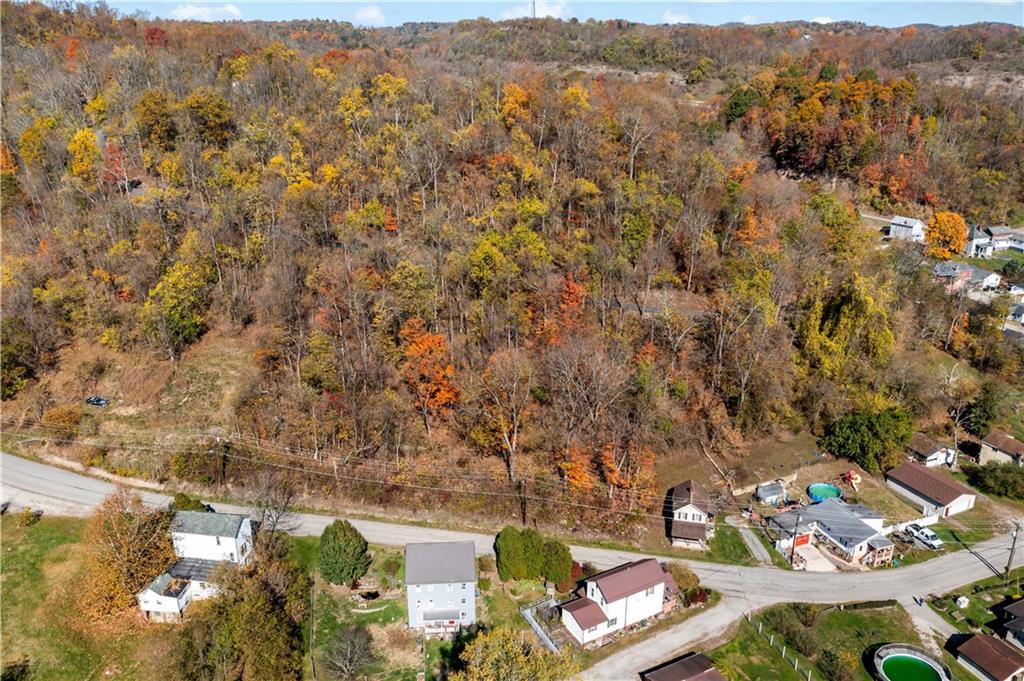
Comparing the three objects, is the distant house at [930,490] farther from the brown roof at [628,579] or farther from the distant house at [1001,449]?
the brown roof at [628,579]

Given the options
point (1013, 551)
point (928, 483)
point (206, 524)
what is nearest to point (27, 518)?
point (206, 524)

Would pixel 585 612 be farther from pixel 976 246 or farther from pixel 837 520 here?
pixel 976 246

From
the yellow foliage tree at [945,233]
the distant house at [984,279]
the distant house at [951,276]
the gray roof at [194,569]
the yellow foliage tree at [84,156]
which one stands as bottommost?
the gray roof at [194,569]

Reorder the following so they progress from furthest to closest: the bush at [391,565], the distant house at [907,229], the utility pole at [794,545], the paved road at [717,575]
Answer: the distant house at [907,229], the utility pole at [794,545], the bush at [391,565], the paved road at [717,575]

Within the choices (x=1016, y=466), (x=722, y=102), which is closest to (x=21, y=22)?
(x=722, y=102)

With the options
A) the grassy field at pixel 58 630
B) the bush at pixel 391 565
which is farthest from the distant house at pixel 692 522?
the grassy field at pixel 58 630

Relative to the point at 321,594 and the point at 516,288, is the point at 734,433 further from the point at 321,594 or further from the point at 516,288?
the point at 321,594

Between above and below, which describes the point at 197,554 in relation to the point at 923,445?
above

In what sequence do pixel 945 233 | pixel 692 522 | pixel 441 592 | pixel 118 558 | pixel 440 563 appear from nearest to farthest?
pixel 441 592
pixel 118 558
pixel 440 563
pixel 692 522
pixel 945 233
